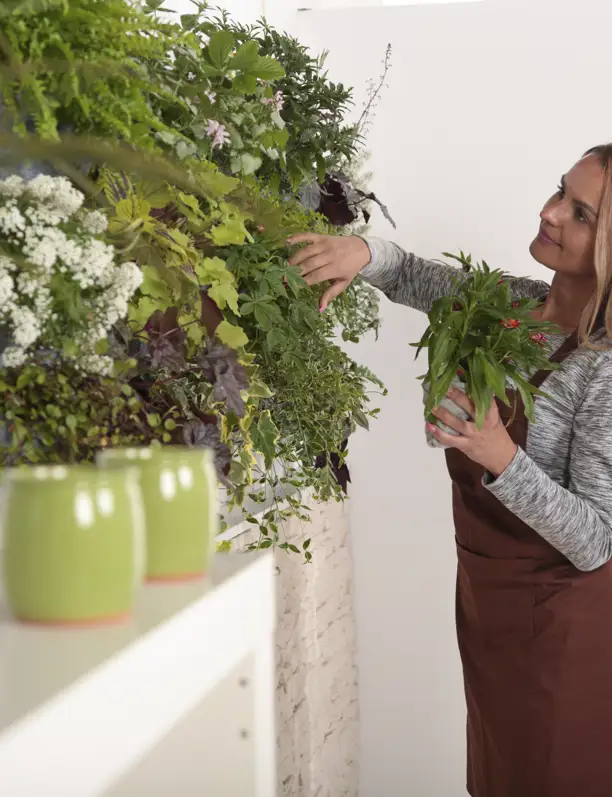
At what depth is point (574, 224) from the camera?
6.25ft

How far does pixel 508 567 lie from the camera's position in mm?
2000

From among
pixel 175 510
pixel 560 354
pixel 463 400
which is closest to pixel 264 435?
pixel 463 400

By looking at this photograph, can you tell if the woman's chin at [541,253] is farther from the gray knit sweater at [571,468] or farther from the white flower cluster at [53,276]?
the white flower cluster at [53,276]

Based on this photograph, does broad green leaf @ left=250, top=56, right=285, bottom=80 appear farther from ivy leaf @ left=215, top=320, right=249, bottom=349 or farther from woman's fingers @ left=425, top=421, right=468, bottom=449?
woman's fingers @ left=425, top=421, right=468, bottom=449

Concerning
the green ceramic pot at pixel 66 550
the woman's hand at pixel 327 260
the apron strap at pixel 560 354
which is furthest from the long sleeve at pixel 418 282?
the green ceramic pot at pixel 66 550

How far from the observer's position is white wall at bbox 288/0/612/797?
109 inches

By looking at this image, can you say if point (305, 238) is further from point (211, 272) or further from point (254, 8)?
point (254, 8)

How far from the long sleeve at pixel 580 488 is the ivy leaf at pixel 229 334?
74cm

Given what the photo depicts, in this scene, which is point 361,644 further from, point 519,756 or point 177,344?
point 177,344

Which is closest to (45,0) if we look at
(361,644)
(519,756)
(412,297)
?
(412,297)

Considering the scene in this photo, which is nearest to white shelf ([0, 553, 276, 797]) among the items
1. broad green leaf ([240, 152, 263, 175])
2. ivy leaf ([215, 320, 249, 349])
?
ivy leaf ([215, 320, 249, 349])

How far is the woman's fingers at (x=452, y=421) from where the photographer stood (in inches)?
65.7

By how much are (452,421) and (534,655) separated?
23.9 inches

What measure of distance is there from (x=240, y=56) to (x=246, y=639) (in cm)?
77
